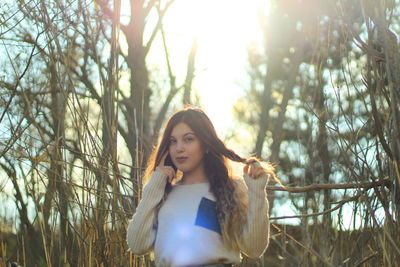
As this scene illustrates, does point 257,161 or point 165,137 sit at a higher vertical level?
point 165,137

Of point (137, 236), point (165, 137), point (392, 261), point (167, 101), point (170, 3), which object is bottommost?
point (392, 261)

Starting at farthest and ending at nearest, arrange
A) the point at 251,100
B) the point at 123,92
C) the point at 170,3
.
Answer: the point at 251,100 < the point at 123,92 < the point at 170,3

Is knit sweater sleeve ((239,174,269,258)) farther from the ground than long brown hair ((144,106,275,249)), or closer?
closer

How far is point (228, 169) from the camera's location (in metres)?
2.10

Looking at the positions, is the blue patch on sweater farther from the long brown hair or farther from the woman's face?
the woman's face

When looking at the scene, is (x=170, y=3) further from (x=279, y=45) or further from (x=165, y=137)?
(x=165, y=137)

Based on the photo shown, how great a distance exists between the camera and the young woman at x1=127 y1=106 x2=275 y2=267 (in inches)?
73.9

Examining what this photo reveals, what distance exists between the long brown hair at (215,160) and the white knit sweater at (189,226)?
30 millimetres

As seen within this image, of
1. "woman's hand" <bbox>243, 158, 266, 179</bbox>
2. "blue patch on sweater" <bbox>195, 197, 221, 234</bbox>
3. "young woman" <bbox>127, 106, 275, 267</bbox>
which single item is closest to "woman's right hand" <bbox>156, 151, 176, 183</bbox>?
"young woman" <bbox>127, 106, 275, 267</bbox>

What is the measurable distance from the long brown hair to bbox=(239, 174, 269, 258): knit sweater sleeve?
0.21ft

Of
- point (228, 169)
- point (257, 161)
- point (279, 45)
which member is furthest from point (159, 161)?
point (279, 45)

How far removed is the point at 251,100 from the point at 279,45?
4.12 ft

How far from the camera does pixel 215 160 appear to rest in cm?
210

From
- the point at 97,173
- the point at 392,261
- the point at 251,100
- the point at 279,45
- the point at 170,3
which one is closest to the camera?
the point at 392,261
